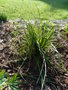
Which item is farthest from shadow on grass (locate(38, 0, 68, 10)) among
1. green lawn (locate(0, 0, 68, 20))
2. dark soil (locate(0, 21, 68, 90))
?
dark soil (locate(0, 21, 68, 90))

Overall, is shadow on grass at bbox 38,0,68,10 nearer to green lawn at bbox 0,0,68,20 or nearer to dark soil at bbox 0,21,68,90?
green lawn at bbox 0,0,68,20

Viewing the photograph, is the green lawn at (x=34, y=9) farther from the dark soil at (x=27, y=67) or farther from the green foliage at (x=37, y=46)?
the green foliage at (x=37, y=46)

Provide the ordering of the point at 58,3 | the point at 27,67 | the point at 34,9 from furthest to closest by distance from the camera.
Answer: the point at 58,3
the point at 34,9
the point at 27,67

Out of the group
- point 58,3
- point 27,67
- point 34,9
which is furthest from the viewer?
point 58,3

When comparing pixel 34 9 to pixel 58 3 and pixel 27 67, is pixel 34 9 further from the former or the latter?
pixel 27 67

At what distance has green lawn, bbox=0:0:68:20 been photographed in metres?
3.44

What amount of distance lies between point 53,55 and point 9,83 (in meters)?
0.86

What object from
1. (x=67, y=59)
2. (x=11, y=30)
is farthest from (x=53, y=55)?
(x=11, y=30)

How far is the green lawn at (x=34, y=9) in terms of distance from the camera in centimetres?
344

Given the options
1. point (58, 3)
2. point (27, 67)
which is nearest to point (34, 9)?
point (58, 3)

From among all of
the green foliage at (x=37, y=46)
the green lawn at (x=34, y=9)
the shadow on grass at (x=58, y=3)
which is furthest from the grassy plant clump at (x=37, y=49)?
the shadow on grass at (x=58, y=3)

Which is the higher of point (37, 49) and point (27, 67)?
→ point (37, 49)

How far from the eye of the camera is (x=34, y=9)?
12.2 ft

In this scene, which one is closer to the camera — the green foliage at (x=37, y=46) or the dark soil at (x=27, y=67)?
the dark soil at (x=27, y=67)
